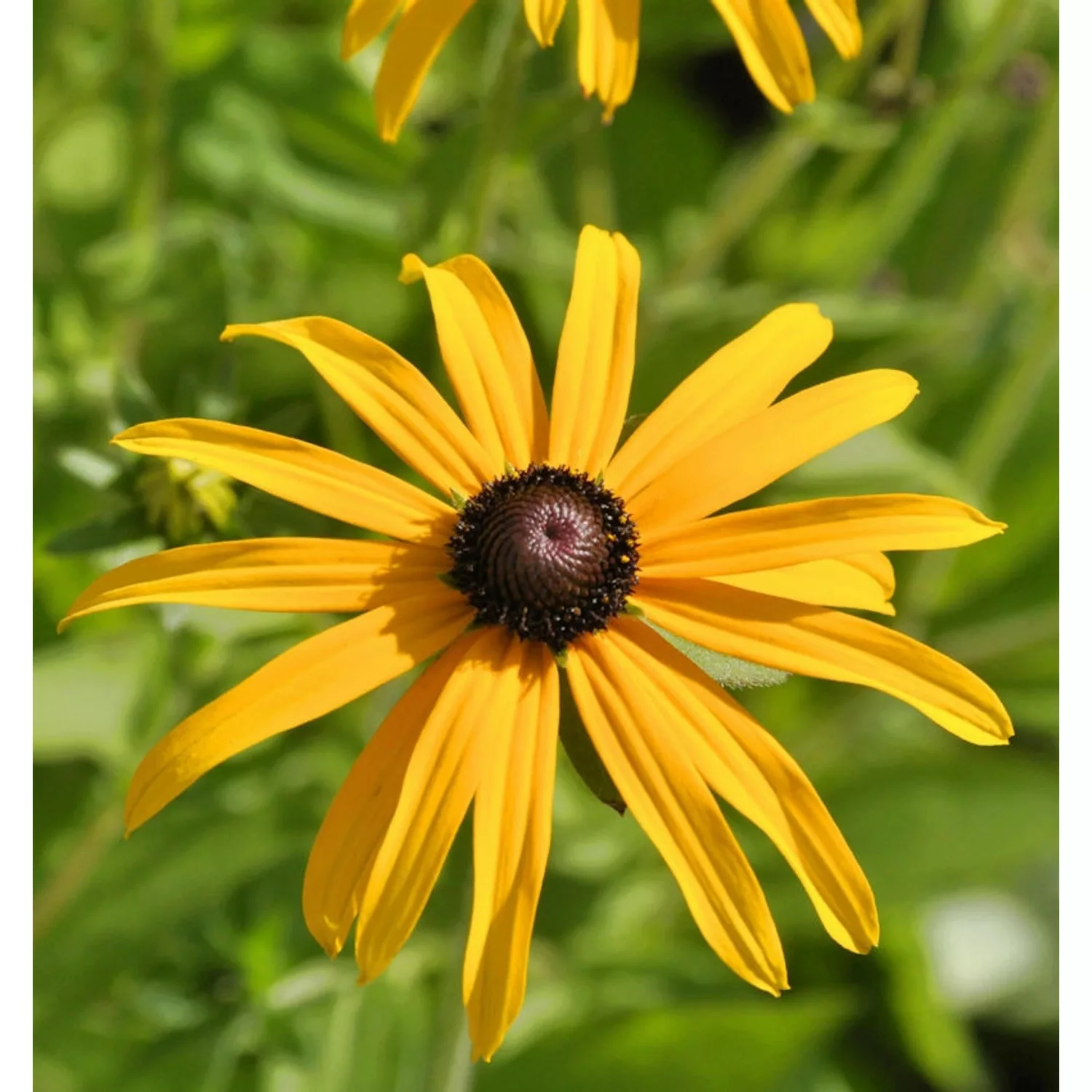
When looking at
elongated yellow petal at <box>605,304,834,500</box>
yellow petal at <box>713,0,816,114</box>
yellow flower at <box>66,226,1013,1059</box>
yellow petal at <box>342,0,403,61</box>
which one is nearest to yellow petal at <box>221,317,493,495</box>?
yellow flower at <box>66,226,1013,1059</box>

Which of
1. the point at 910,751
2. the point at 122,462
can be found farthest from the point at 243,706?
the point at 910,751

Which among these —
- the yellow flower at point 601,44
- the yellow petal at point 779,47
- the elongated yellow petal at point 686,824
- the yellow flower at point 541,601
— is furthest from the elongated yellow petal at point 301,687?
the yellow petal at point 779,47

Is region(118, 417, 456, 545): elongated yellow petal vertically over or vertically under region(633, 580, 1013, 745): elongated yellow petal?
over

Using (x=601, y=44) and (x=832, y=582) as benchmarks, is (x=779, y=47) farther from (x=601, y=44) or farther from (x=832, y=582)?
(x=832, y=582)

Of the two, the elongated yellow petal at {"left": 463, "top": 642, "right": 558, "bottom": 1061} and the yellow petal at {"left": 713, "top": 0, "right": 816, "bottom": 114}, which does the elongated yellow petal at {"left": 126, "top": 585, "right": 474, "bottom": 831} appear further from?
the yellow petal at {"left": 713, "top": 0, "right": 816, "bottom": 114}

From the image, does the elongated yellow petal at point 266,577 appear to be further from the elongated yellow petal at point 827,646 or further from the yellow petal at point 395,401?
the elongated yellow petal at point 827,646

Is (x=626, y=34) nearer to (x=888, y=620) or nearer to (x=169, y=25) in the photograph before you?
(x=169, y=25)

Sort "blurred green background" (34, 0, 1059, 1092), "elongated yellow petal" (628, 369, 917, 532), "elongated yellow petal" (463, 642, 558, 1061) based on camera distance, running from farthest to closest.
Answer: "blurred green background" (34, 0, 1059, 1092) → "elongated yellow petal" (628, 369, 917, 532) → "elongated yellow petal" (463, 642, 558, 1061)
